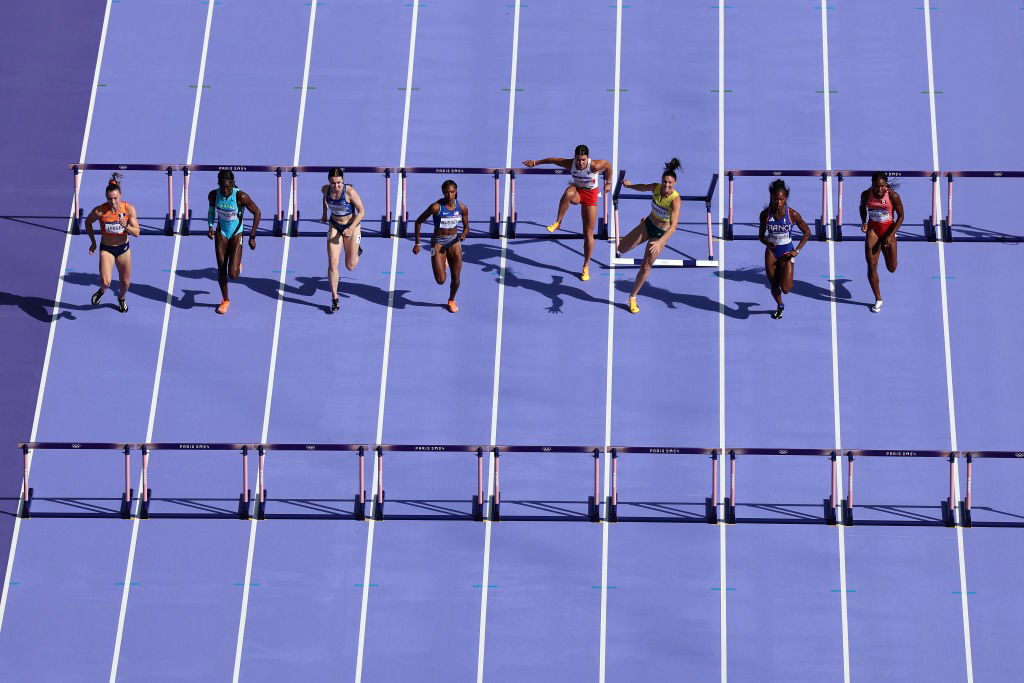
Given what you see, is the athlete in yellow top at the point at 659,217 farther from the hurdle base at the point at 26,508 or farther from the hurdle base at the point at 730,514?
the hurdle base at the point at 26,508

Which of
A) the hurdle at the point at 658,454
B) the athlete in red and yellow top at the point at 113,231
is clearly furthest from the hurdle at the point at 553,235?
the athlete in red and yellow top at the point at 113,231

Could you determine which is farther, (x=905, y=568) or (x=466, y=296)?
(x=466, y=296)

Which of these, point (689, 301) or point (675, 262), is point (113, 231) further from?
point (689, 301)

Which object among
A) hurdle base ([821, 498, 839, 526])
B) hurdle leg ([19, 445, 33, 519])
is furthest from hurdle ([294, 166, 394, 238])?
hurdle base ([821, 498, 839, 526])

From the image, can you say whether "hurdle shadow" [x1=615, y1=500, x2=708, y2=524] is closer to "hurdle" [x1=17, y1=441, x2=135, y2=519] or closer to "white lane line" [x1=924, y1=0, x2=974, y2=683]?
"white lane line" [x1=924, y1=0, x2=974, y2=683]

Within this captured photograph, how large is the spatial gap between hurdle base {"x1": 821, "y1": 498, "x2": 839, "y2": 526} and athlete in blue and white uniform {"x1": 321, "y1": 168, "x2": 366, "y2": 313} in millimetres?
6346

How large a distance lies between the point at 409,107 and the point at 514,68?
5.05ft

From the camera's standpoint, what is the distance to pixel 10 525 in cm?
2583

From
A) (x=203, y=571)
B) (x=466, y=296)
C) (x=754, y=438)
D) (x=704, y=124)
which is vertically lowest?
(x=203, y=571)

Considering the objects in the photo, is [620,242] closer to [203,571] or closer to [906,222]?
[906,222]

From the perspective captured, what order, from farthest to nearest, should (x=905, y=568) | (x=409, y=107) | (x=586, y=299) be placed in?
(x=409, y=107), (x=586, y=299), (x=905, y=568)

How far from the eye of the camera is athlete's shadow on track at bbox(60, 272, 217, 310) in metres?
27.7

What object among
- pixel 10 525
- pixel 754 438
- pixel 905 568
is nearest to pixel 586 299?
pixel 754 438

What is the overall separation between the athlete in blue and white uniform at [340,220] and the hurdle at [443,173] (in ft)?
3.38
